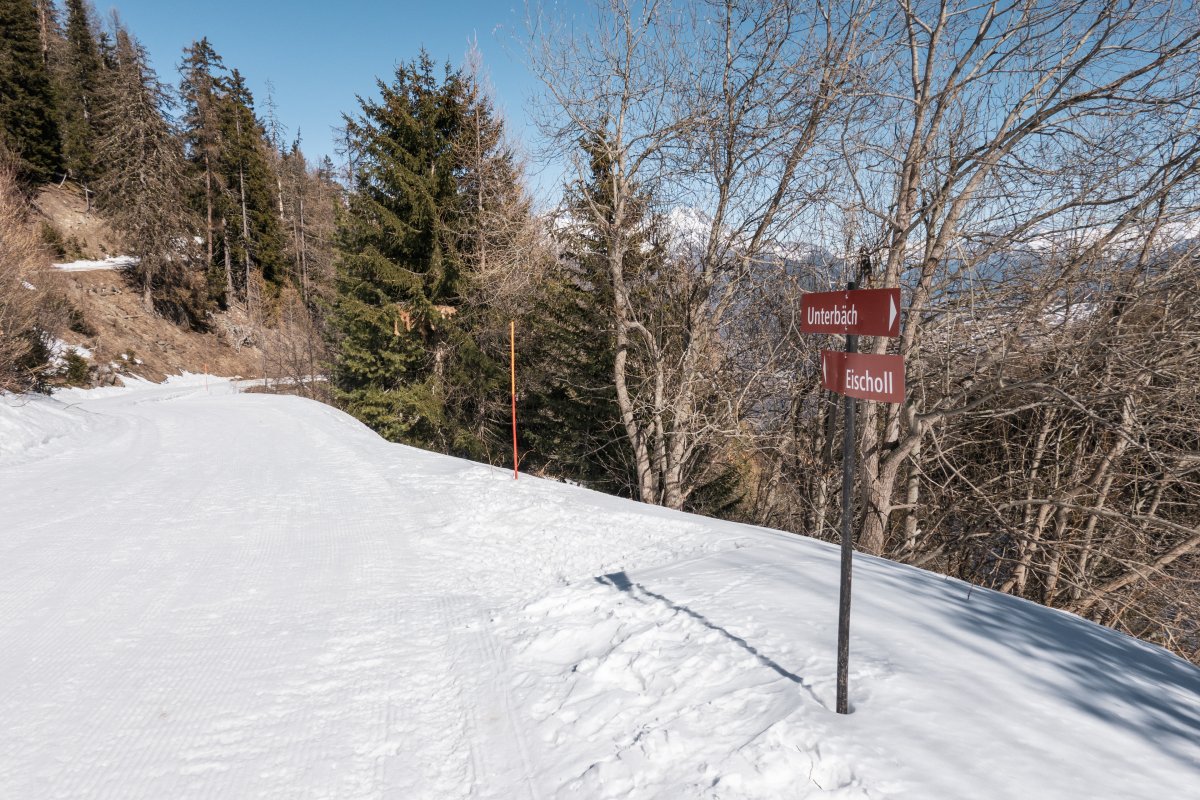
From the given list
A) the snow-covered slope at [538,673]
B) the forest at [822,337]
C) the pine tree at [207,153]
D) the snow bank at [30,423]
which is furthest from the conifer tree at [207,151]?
the snow-covered slope at [538,673]

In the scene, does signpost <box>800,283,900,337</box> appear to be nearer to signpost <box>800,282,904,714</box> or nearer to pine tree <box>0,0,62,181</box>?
signpost <box>800,282,904,714</box>

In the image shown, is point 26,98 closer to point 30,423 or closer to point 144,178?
point 144,178

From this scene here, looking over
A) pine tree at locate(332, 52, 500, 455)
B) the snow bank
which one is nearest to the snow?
pine tree at locate(332, 52, 500, 455)

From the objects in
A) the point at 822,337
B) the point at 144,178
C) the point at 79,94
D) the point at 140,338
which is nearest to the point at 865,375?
the point at 822,337

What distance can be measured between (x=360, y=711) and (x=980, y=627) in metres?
3.68

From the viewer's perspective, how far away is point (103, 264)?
33.8 m

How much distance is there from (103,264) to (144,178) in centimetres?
729

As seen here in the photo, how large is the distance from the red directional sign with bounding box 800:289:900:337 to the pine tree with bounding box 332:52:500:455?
15458 millimetres

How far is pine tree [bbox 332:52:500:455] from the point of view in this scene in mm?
17859

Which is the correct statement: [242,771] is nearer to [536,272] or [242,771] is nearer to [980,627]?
[980,627]

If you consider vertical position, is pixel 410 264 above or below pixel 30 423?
above

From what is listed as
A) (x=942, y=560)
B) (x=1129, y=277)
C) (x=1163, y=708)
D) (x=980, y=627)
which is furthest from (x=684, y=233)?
(x=1163, y=708)

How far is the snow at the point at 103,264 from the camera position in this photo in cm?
3209

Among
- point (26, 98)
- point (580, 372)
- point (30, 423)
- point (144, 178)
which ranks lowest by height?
point (30, 423)
